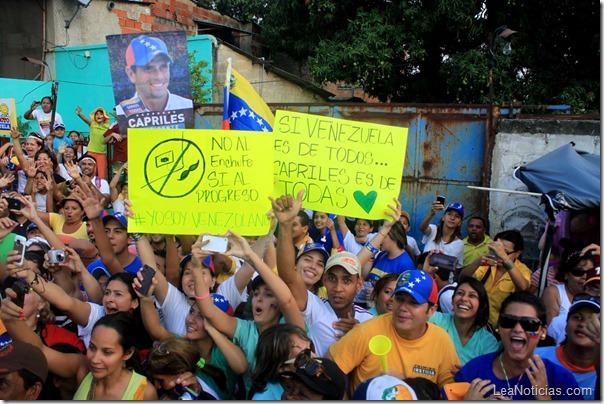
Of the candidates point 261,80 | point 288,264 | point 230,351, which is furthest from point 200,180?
point 261,80

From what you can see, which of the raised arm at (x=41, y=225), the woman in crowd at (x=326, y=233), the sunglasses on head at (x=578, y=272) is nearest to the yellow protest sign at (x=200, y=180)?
the raised arm at (x=41, y=225)

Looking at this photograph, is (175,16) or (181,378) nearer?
(181,378)

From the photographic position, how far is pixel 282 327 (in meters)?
3.23

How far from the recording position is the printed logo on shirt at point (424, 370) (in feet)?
10.6

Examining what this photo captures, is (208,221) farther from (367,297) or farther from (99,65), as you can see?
(99,65)

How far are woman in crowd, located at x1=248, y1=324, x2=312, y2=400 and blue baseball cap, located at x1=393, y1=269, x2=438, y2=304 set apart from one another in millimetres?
615

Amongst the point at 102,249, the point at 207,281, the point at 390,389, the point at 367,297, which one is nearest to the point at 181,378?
the point at 207,281

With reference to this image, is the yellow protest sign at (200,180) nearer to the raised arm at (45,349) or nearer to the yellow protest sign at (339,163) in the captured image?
the yellow protest sign at (339,163)

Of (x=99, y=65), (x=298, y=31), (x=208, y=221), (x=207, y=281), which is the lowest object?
(x=207, y=281)

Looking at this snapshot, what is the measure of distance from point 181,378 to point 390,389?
42.2 inches

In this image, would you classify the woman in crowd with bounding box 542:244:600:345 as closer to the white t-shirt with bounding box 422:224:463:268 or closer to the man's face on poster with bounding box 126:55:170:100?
the white t-shirt with bounding box 422:224:463:268

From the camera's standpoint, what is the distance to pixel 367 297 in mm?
4852

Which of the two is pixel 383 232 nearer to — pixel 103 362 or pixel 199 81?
pixel 103 362

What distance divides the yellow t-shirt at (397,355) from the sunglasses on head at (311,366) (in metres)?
0.46
